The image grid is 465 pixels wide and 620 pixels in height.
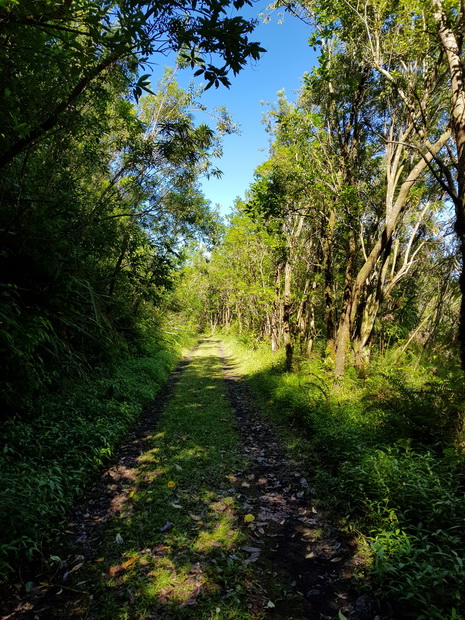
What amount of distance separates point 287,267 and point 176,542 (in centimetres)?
1112

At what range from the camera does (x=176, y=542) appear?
4.15m

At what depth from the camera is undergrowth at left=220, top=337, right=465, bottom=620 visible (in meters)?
3.22

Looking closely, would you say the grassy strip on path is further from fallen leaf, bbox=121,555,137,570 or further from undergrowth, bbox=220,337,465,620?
undergrowth, bbox=220,337,465,620

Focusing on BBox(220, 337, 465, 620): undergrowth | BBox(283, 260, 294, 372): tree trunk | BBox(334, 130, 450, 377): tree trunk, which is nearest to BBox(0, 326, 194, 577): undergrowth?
BBox(220, 337, 465, 620): undergrowth

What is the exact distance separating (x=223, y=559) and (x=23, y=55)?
6.27m

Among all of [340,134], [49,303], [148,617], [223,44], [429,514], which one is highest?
[340,134]

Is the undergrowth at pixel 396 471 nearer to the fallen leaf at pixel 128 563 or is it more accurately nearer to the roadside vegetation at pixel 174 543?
the roadside vegetation at pixel 174 543

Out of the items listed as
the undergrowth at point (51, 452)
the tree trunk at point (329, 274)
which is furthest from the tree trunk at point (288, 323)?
the undergrowth at point (51, 452)

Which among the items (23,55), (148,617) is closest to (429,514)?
(148,617)

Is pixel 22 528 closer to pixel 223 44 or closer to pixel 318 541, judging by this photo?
pixel 318 541

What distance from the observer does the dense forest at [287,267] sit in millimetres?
3566

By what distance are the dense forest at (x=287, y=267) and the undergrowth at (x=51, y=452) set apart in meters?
0.03

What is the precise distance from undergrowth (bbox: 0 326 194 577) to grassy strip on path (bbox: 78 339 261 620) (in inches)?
31.0

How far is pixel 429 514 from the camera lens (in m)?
3.94
